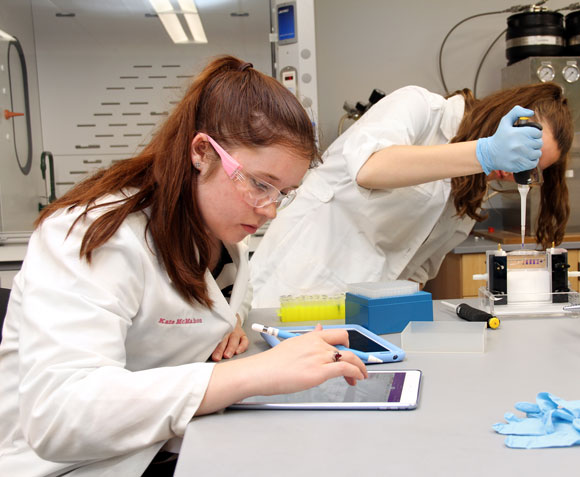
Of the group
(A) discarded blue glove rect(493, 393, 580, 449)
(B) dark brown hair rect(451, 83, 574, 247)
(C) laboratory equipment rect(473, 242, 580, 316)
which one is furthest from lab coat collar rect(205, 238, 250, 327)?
(B) dark brown hair rect(451, 83, 574, 247)

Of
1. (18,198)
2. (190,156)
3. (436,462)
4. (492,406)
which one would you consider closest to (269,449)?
(436,462)

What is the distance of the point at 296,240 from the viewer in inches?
72.6

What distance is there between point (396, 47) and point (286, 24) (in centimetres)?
88

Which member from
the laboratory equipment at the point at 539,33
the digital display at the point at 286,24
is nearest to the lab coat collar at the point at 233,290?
the digital display at the point at 286,24

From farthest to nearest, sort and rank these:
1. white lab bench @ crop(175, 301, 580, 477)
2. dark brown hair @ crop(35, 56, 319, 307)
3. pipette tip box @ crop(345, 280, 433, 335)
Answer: pipette tip box @ crop(345, 280, 433, 335) < dark brown hair @ crop(35, 56, 319, 307) < white lab bench @ crop(175, 301, 580, 477)

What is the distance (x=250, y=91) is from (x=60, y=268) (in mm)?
420

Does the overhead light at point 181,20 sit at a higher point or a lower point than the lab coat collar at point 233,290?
higher

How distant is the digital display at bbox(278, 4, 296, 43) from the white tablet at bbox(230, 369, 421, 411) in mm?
1801

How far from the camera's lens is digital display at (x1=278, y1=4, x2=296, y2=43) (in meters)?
2.39

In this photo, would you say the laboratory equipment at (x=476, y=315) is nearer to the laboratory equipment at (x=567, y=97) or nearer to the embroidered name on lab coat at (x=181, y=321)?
the embroidered name on lab coat at (x=181, y=321)

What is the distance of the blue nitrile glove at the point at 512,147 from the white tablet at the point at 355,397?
67cm

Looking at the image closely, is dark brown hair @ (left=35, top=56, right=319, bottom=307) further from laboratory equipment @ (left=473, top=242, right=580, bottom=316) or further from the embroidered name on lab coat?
laboratory equipment @ (left=473, top=242, right=580, bottom=316)

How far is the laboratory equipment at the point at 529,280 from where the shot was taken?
1379 mm

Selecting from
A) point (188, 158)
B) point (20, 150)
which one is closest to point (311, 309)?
point (188, 158)
